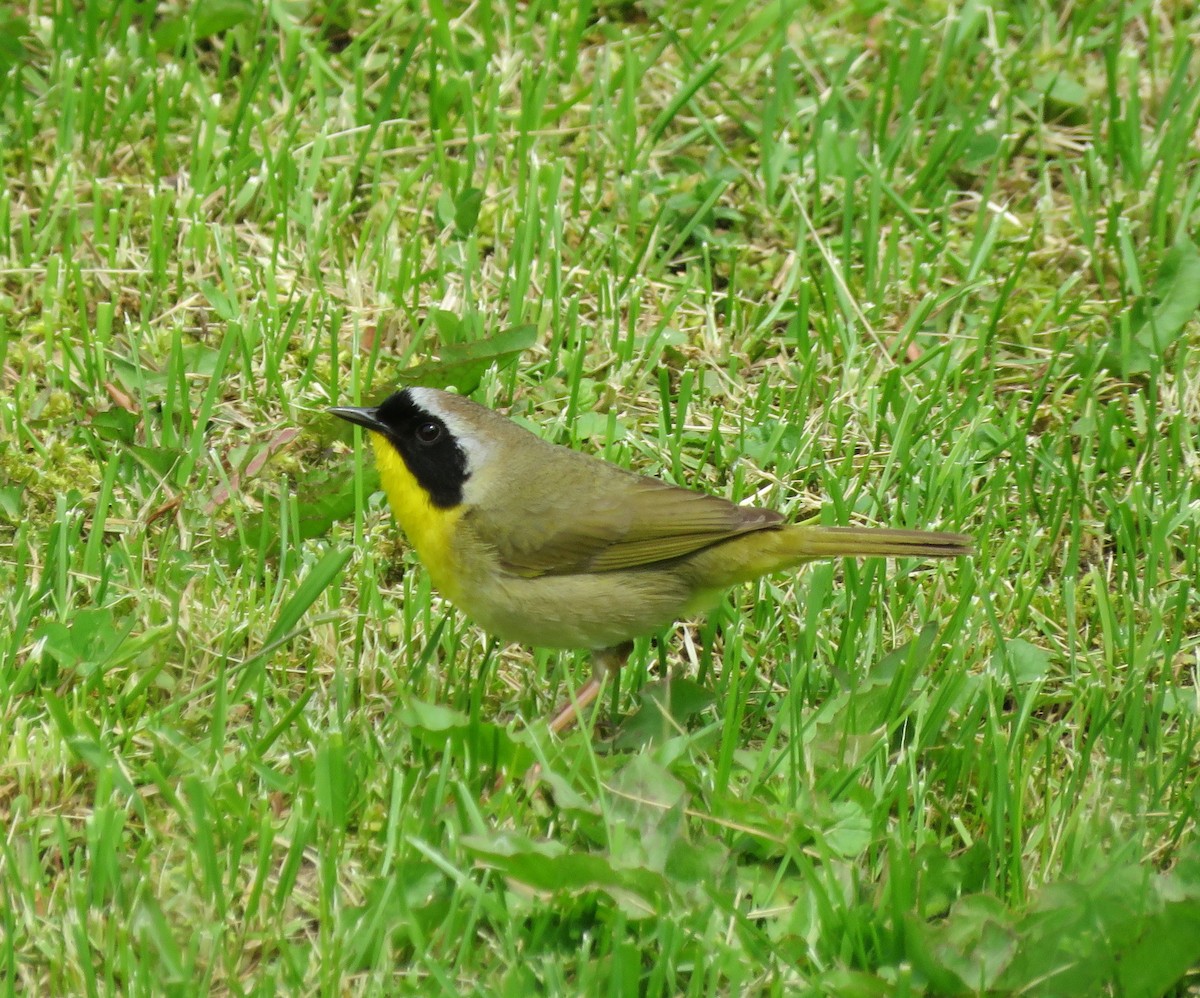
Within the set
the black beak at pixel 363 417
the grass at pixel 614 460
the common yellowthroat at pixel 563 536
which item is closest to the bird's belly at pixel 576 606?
the common yellowthroat at pixel 563 536

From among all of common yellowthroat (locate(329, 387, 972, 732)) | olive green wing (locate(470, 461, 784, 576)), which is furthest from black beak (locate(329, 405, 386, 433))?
olive green wing (locate(470, 461, 784, 576))

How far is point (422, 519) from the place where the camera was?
4711 mm

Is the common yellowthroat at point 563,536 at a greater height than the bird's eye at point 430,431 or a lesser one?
lesser

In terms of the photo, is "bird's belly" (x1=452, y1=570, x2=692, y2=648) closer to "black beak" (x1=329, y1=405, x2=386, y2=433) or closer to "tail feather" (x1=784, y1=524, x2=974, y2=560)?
"tail feather" (x1=784, y1=524, x2=974, y2=560)

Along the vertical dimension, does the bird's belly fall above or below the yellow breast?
below

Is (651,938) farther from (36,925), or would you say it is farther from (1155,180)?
(1155,180)

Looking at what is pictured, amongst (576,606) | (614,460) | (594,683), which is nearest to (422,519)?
(576,606)

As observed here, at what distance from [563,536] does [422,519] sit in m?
0.40

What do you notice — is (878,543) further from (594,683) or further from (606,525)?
(594,683)

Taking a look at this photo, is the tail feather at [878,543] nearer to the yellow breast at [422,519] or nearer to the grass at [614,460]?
the grass at [614,460]

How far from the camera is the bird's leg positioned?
4.52m

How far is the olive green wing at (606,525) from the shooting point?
15.3ft

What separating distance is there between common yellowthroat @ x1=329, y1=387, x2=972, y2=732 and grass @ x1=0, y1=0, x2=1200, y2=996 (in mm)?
244

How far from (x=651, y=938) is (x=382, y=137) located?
3981mm
